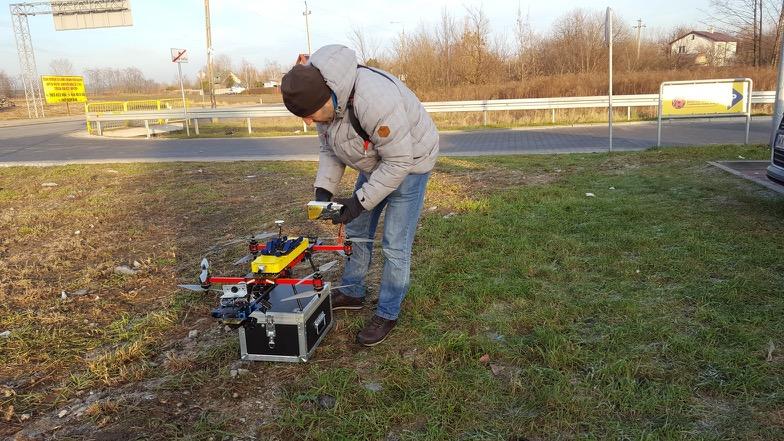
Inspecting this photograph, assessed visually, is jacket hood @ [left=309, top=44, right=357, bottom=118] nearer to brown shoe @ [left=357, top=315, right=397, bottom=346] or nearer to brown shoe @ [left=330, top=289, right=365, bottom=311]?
brown shoe @ [left=357, top=315, right=397, bottom=346]

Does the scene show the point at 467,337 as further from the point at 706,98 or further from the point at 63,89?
the point at 63,89

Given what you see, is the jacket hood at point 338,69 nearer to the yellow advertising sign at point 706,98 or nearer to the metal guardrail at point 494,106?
the yellow advertising sign at point 706,98

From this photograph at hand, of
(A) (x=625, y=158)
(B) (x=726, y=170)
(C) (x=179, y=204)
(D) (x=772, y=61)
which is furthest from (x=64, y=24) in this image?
(D) (x=772, y=61)

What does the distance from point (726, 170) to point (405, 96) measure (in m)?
6.98

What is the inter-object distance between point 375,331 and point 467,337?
57 cm

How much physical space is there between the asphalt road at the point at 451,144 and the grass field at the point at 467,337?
6673 mm

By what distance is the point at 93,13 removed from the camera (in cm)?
2714

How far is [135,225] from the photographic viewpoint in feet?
22.2

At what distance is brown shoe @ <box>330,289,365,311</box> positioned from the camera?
388 cm

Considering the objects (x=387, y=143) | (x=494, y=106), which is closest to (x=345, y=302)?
(x=387, y=143)

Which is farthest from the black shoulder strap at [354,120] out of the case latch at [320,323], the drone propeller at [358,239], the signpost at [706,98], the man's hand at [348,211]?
the signpost at [706,98]

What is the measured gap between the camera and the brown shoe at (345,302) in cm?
388

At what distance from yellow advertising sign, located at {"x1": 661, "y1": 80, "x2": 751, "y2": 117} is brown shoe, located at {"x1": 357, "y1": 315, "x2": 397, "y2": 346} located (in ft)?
32.8

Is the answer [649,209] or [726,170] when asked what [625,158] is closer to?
[726,170]
